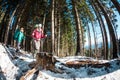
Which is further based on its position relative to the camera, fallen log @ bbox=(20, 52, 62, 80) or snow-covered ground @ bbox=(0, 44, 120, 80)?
fallen log @ bbox=(20, 52, 62, 80)

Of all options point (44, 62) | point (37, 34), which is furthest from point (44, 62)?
point (37, 34)

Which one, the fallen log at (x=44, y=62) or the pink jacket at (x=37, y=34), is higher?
the pink jacket at (x=37, y=34)

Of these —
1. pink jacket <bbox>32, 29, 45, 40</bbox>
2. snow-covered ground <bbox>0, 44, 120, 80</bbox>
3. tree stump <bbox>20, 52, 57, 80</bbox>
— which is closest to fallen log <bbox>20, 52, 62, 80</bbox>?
tree stump <bbox>20, 52, 57, 80</bbox>

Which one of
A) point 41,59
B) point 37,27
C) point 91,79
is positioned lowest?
point 91,79

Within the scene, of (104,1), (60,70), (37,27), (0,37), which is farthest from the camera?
(0,37)

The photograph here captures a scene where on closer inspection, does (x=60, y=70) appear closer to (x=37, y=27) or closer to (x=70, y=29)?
(x=37, y=27)

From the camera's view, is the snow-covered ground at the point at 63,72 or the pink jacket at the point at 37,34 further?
the pink jacket at the point at 37,34

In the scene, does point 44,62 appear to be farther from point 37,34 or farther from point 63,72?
point 37,34

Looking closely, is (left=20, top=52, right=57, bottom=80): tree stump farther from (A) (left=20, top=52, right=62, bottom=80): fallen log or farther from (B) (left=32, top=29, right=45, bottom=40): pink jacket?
(B) (left=32, top=29, right=45, bottom=40): pink jacket

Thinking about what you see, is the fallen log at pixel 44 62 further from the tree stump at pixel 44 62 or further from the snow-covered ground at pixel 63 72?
the snow-covered ground at pixel 63 72

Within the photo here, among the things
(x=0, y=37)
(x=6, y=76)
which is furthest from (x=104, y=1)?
(x=6, y=76)

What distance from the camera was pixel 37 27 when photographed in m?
16.2

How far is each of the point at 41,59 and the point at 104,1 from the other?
17.3 metres

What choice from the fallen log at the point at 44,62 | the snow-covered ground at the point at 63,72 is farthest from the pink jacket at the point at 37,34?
the fallen log at the point at 44,62
